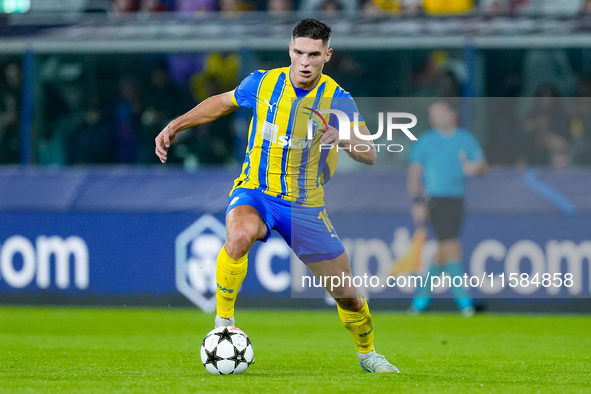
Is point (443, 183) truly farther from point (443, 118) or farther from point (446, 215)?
point (443, 118)

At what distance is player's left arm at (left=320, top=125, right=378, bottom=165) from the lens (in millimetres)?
6199

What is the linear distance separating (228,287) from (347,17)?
6157 millimetres

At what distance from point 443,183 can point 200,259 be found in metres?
2.56

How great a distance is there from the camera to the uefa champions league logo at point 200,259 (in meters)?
11.3

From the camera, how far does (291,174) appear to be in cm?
670

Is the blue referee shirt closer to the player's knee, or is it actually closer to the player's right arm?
the player's right arm

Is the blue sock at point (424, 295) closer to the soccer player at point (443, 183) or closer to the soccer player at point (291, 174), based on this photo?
the soccer player at point (443, 183)

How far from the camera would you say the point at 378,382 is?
624 cm

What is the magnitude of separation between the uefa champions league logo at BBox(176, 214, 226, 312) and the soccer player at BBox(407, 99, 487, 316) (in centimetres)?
201

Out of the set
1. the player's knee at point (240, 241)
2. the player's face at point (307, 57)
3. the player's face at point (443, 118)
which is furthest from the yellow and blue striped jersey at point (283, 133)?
the player's face at point (443, 118)

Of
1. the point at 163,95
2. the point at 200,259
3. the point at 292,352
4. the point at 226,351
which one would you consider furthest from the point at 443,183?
the point at 226,351

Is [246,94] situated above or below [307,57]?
below

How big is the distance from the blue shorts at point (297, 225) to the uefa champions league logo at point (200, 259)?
4.68 meters

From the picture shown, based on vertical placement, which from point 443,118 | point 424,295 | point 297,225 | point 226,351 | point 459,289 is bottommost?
point 424,295
